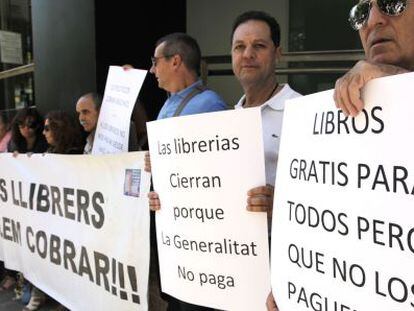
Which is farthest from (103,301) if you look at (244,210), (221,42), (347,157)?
(221,42)

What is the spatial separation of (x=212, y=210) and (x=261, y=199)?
282 millimetres

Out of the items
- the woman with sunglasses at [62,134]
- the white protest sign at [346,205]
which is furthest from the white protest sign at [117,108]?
the white protest sign at [346,205]

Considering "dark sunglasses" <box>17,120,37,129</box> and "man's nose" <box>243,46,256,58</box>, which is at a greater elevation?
"man's nose" <box>243,46,256,58</box>

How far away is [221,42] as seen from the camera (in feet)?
19.7

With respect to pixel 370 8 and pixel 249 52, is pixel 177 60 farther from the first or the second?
pixel 370 8

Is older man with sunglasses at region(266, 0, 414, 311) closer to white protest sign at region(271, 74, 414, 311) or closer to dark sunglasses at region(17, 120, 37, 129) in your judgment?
white protest sign at region(271, 74, 414, 311)

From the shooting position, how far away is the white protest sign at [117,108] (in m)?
3.28

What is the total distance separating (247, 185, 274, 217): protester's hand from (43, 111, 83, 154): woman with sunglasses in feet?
8.47

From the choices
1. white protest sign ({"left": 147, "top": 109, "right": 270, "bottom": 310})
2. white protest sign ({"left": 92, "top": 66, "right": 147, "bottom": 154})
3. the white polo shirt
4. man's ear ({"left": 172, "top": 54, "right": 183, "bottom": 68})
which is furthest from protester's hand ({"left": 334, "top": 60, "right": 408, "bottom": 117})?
white protest sign ({"left": 92, "top": 66, "right": 147, "bottom": 154})

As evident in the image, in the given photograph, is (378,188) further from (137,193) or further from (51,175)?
(51,175)

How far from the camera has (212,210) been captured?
2057 mm

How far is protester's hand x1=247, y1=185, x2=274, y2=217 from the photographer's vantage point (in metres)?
1.86

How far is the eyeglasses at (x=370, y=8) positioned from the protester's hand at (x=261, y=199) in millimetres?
710

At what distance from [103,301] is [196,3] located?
13.6 feet
